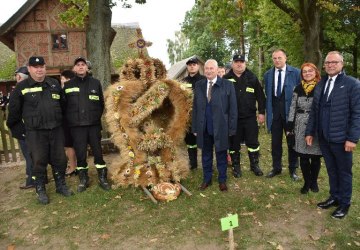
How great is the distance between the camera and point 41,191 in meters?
5.62

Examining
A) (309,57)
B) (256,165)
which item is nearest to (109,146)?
(256,165)

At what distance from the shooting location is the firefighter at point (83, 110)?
5.66 metres

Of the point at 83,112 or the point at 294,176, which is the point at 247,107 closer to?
the point at 294,176

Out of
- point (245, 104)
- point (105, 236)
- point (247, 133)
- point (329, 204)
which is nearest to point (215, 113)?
point (245, 104)

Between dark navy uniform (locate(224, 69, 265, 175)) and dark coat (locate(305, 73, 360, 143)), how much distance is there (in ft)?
6.17

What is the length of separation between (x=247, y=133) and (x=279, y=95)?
957 mm

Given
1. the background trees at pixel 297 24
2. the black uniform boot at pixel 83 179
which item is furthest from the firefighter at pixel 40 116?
the background trees at pixel 297 24

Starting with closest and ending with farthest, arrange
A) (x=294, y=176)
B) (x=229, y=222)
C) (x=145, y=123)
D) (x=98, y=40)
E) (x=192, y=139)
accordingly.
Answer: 1. (x=229, y=222)
2. (x=145, y=123)
3. (x=294, y=176)
4. (x=192, y=139)
5. (x=98, y=40)

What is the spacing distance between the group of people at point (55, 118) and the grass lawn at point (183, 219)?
498 mm

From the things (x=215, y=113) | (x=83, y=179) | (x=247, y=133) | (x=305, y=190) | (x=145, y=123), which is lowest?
(x=305, y=190)

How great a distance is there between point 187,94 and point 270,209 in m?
2.42

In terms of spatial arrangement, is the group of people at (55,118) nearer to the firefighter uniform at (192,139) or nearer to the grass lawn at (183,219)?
the grass lawn at (183,219)

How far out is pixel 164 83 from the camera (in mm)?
5820

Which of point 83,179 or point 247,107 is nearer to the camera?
point 83,179
